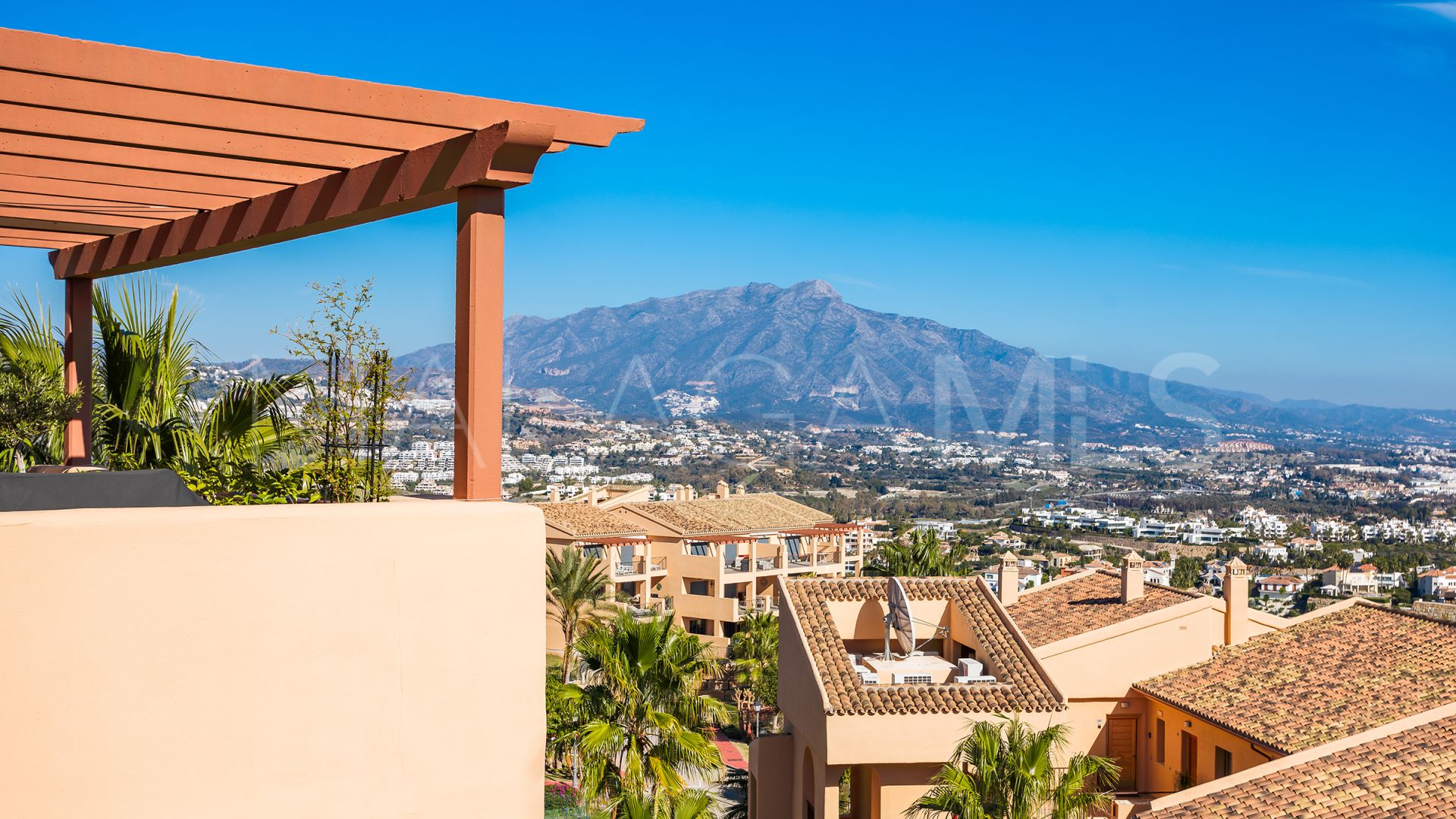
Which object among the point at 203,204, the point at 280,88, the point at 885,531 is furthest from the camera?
the point at 885,531

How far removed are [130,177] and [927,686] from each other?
51.0 feet

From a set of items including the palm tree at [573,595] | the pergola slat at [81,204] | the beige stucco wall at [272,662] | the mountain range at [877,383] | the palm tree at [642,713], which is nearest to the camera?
the beige stucco wall at [272,662]

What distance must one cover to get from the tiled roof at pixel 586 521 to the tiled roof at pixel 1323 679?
25104 mm

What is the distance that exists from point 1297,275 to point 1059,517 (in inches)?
2750

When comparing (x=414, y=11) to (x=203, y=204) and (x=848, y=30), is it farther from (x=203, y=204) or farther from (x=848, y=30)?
(x=848, y=30)

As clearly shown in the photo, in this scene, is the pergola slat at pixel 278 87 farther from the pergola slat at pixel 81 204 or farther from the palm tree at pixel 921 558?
the palm tree at pixel 921 558

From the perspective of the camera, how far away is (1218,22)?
95625mm

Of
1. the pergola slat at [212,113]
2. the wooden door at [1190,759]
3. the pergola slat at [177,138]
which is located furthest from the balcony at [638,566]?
the pergola slat at [212,113]

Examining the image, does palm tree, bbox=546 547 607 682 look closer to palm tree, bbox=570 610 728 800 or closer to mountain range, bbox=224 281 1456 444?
palm tree, bbox=570 610 728 800

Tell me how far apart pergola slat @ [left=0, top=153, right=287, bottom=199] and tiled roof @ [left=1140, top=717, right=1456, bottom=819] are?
14.6m

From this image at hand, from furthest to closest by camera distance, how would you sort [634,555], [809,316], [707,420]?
1. [809,316]
2. [707,420]
3. [634,555]

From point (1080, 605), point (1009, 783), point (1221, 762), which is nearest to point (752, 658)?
point (1080, 605)

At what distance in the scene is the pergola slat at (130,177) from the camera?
454 centimetres

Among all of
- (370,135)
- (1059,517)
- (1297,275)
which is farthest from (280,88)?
(1297,275)
